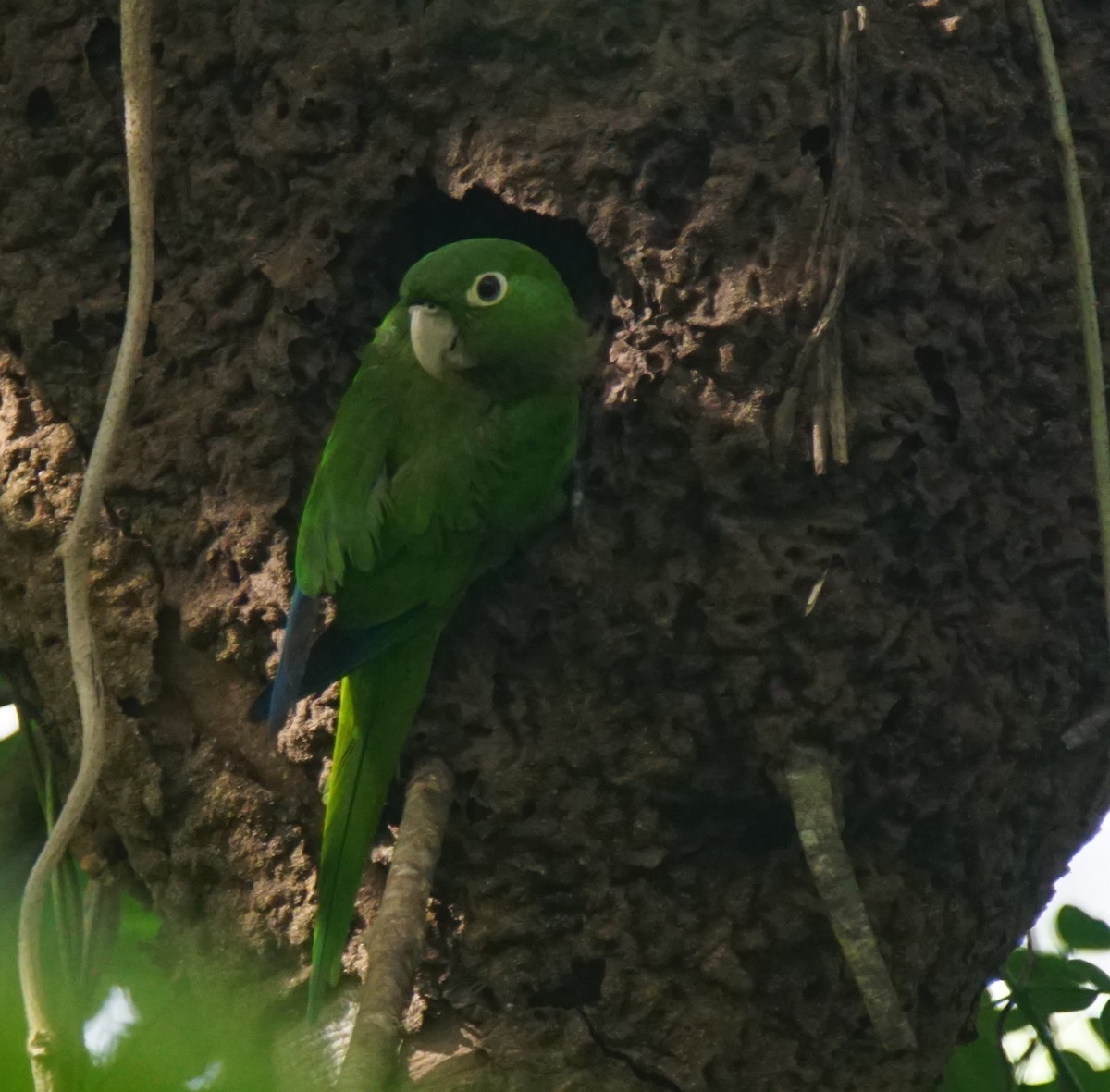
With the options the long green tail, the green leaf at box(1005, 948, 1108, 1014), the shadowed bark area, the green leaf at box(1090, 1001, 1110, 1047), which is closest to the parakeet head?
the shadowed bark area

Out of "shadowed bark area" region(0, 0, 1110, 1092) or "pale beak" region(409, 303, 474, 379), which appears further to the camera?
"pale beak" region(409, 303, 474, 379)

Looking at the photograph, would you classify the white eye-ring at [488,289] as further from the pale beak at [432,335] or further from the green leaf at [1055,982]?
the green leaf at [1055,982]

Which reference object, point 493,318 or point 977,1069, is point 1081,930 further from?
point 493,318

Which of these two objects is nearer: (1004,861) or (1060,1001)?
(1004,861)

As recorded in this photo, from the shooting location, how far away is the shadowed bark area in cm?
236

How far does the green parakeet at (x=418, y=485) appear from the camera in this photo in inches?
93.2

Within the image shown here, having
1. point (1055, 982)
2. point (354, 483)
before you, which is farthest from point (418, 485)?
point (1055, 982)

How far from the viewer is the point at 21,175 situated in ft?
8.85

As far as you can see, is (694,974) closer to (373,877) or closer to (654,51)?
(373,877)

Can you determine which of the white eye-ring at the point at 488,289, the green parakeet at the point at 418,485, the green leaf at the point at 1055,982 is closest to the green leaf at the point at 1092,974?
the green leaf at the point at 1055,982

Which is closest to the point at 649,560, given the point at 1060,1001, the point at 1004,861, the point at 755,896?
the point at 755,896

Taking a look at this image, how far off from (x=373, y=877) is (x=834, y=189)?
4.67 ft

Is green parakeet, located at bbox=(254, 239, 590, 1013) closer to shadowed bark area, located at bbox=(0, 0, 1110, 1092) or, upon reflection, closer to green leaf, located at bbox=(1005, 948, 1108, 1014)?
shadowed bark area, located at bbox=(0, 0, 1110, 1092)

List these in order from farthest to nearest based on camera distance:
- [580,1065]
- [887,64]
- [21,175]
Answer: [21,175] → [887,64] → [580,1065]
